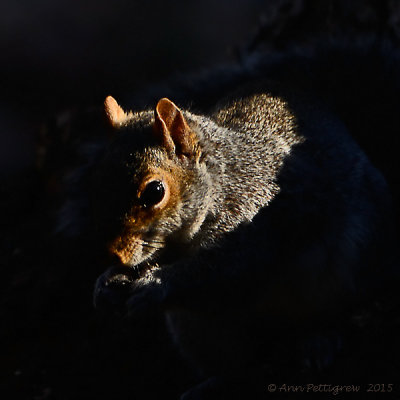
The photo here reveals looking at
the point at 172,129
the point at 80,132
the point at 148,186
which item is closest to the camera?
the point at 148,186

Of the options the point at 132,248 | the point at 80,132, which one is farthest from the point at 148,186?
the point at 80,132

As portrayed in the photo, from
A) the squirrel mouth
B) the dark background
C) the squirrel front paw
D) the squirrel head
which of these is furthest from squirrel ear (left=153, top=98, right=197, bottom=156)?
the dark background

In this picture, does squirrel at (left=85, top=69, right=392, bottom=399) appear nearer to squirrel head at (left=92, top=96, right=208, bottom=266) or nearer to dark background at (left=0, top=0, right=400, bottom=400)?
squirrel head at (left=92, top=96, right=208, bottom=266)

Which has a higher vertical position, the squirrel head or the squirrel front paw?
the squirrel head

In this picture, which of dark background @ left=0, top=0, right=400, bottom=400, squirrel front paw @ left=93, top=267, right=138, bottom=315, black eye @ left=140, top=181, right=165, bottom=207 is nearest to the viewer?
black eye @ left=140, top=181, right=165, bottom=207

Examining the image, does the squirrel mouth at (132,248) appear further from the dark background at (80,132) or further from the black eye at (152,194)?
the dark background at (80,132)

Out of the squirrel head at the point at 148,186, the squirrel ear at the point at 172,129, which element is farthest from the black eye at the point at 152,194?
the squirrel ear at the point at 172,129

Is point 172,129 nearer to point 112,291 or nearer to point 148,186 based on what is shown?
point 148,186
